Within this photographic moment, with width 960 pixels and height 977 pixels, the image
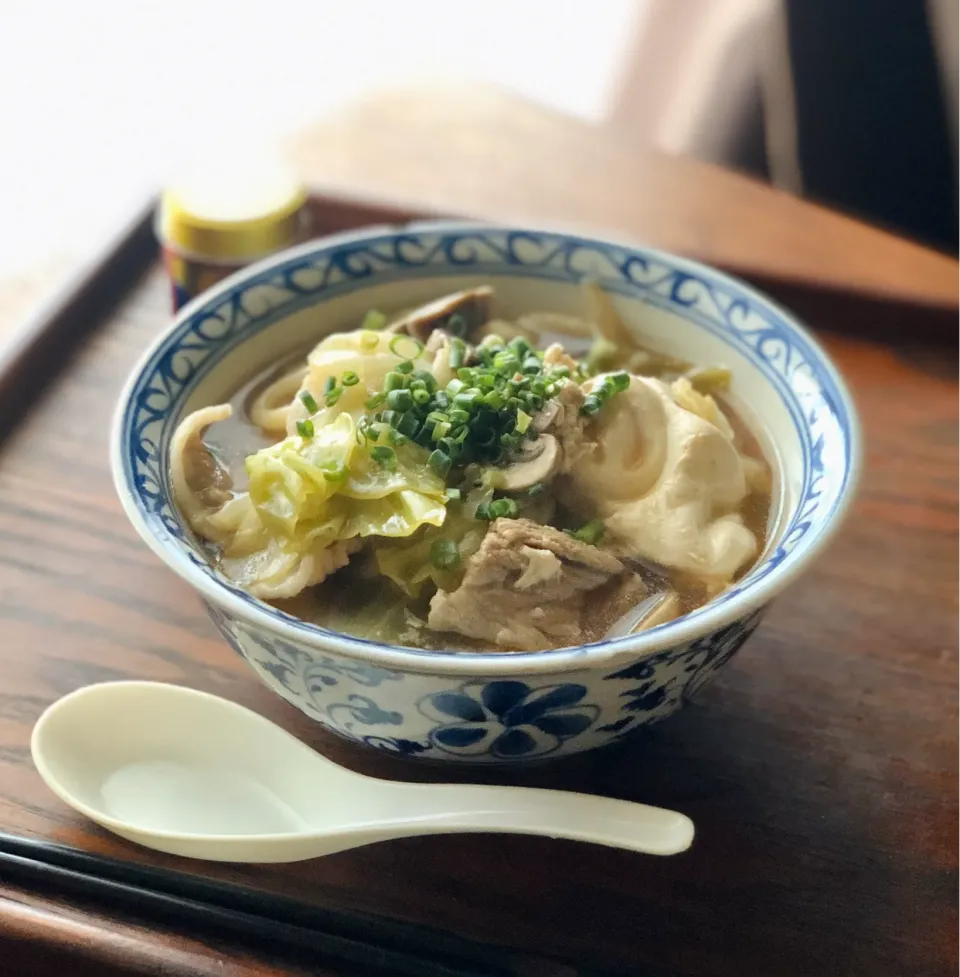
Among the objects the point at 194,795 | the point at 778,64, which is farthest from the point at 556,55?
the point at 194,795

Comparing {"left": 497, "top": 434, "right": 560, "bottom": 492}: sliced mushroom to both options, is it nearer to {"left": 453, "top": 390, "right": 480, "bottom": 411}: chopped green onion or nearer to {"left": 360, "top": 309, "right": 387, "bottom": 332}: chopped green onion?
{"left": 453, "top": 390, "right": 480, "bottom": 411}: chopped green onion

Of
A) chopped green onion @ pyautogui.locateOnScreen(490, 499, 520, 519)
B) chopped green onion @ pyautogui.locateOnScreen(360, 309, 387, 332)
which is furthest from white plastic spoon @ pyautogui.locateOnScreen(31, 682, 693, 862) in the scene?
chopped green onion @ pyautogui.locateOnScreen(360, 309, 387, 332)

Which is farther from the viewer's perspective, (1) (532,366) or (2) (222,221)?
(2) (222,221)

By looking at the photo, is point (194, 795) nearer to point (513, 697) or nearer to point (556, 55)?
point (513, 697)

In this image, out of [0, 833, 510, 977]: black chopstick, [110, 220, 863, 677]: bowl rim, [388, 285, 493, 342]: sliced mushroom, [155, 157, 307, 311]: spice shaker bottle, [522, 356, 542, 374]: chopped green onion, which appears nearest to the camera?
[110, 220, 863, 677]: bowl rim

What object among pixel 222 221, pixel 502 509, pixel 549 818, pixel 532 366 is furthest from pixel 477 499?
pixel 222 221

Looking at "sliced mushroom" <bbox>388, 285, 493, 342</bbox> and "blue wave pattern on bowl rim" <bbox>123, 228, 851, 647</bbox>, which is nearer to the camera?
"blue wave pattern on bowl rim" <bbox>123, 228, 851, 647</bbox>

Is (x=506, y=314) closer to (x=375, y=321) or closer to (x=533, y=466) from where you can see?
(x=375, y=321)
